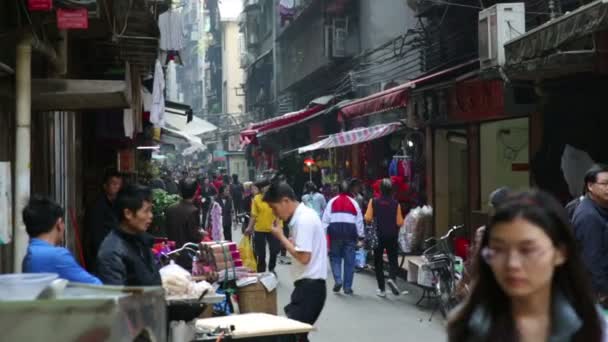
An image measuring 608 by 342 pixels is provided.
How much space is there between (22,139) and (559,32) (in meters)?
5.37

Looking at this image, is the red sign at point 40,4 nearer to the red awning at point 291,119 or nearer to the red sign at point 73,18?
the red sign at point 73,18

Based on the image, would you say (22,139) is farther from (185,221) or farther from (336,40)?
(336,40)

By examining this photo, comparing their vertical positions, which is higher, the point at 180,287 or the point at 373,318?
the point at 180,287

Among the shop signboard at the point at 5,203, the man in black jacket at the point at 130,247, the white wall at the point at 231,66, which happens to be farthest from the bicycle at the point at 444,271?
the white wall at the point at 231,66

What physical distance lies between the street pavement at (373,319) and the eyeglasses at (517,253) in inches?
269

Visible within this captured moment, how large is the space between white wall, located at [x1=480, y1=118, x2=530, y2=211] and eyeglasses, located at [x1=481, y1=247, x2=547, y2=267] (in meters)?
13.2

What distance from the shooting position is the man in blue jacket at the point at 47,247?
4.91 m

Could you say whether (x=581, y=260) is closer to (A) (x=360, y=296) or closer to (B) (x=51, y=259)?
(B) (x=51, y=259)

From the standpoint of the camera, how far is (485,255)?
8.81 feet

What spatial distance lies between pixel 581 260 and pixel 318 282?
452cm

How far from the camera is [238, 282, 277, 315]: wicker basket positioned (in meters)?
8.45

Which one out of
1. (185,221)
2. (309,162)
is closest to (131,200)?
(185,221)

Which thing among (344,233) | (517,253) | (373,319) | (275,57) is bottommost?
(373,319)

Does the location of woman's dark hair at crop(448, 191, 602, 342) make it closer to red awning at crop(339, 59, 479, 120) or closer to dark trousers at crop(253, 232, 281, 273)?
dark trousers at crop(253, 232, 281, 273)
